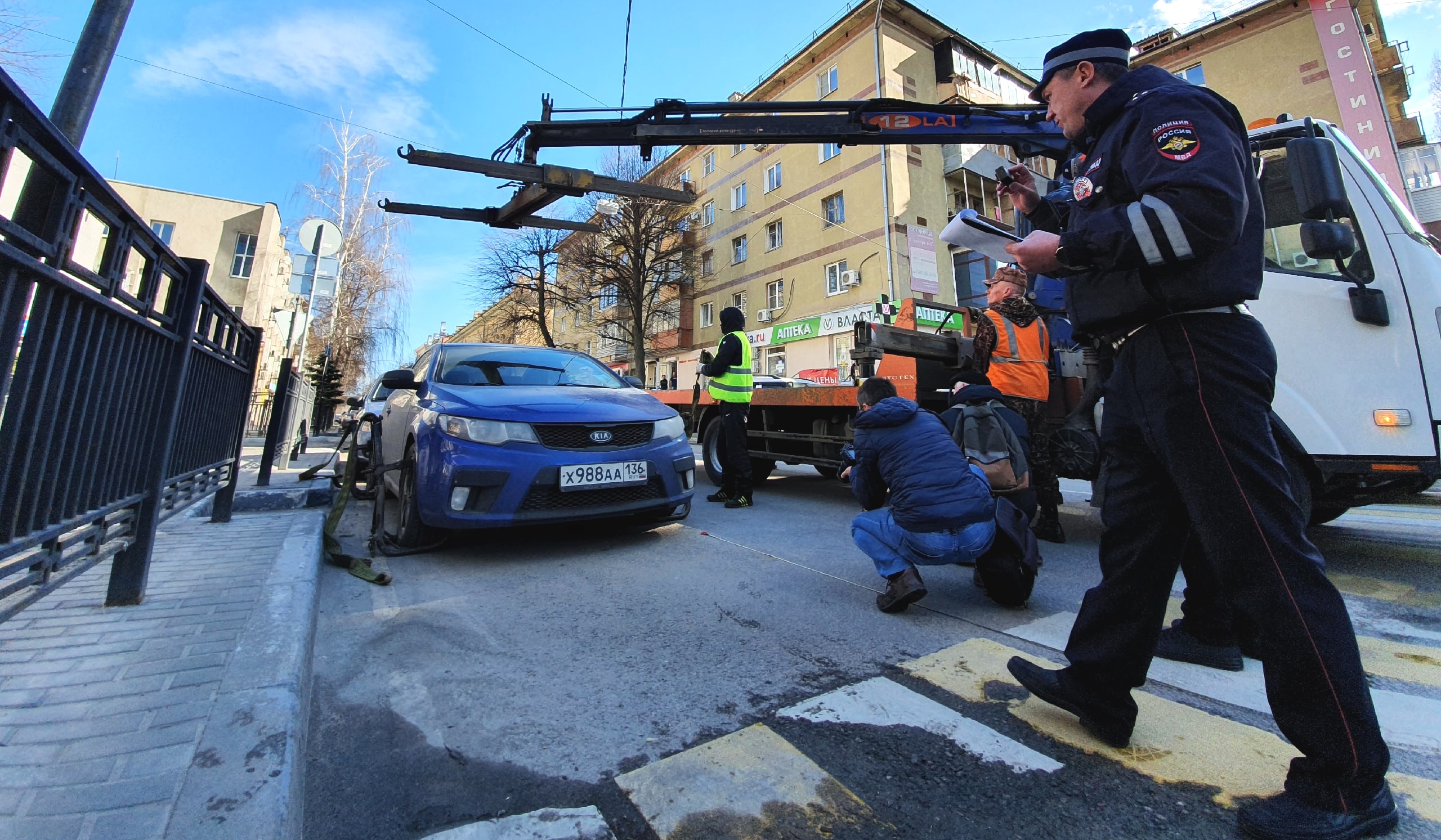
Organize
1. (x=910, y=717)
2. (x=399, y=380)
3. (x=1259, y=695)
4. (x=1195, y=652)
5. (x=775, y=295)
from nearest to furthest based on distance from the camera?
(x=910, y=717), (x=1259, y=695), (x=1195, y=652), (x=399, y=380), (x=775, y=295)

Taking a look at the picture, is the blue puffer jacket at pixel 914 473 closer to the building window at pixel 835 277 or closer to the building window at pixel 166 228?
the building window at pixel 835 277

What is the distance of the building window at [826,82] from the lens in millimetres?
21875

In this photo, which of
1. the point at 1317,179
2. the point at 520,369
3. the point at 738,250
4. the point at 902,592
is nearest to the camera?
the point at 902,592

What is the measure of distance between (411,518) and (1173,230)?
13.1 ft

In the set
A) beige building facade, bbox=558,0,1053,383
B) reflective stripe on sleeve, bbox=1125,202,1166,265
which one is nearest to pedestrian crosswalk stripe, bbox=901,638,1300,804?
reflective stripe on sleeve, bbox=1125,202,1166,265

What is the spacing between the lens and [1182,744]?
1.62 m

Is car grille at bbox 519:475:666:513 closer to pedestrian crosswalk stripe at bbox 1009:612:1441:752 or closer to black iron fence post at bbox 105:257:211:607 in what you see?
black iron fence post at bbox 105:257:211:607

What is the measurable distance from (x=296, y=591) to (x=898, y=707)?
236cm

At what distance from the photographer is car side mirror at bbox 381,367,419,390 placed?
414cm

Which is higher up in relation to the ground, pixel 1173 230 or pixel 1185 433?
pixel 1173 230

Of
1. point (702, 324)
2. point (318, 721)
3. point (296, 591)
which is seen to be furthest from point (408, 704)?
point (702, 324)

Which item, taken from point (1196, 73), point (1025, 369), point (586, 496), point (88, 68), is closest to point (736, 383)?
point (586, 496)

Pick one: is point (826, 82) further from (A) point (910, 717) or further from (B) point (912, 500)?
(A) point (910, 717)

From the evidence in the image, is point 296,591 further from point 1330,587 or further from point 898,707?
point 1330,587
